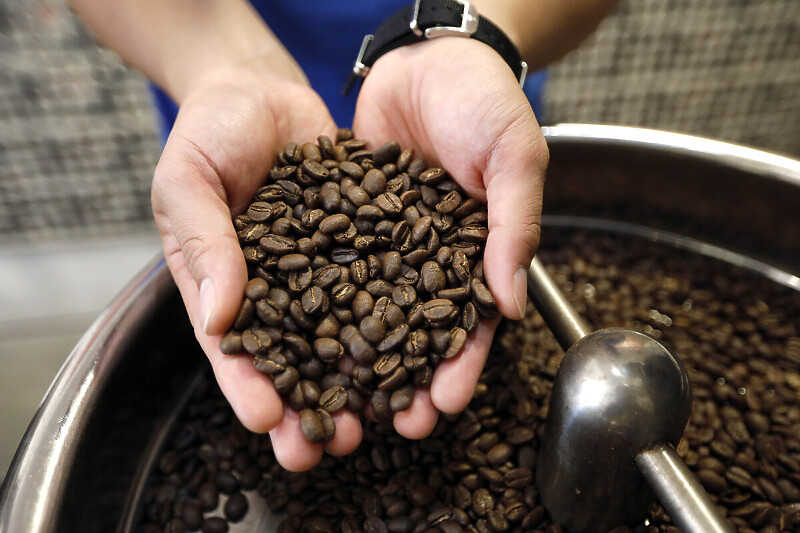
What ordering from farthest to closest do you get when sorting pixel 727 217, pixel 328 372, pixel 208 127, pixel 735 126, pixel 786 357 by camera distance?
pixel 735 126 → pixel 727 217 → pixel 786 357 → pixel 208 127 → pixel 328 372

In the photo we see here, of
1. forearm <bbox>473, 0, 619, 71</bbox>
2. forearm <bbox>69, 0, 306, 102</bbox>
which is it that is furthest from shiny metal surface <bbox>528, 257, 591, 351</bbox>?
forearm <bbox>69, 0, 306, 102</bbox>

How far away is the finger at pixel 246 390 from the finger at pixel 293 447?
0.07 ft

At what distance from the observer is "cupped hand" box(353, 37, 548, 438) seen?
84 centimetres

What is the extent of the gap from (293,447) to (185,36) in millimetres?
921

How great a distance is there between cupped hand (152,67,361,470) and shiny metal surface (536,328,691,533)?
12.1 inches

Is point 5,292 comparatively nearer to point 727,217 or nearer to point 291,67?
point 291,67

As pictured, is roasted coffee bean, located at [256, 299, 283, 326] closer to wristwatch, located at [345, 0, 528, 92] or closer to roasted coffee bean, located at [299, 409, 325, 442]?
roasted coffee bean, located at [299, 409, 325, 442]


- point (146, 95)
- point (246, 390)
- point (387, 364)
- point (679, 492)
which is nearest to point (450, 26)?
point (387, 364)

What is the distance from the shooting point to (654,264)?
4.50ft

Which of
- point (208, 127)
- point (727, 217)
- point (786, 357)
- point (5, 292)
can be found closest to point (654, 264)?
point (727, 217)

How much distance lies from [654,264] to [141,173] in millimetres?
1817

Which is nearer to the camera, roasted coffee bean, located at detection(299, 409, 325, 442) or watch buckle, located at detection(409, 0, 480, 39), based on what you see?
roasted coffee bean, located at detection(299, 409, 325, 442)

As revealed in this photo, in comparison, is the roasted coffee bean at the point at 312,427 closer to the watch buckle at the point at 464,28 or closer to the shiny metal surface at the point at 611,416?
the shiny metal surface at the point at 611,416

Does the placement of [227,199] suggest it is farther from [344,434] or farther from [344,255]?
[344,434]
